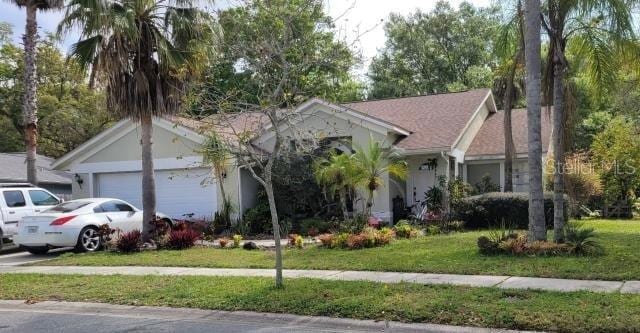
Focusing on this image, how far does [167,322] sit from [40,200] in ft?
38.4

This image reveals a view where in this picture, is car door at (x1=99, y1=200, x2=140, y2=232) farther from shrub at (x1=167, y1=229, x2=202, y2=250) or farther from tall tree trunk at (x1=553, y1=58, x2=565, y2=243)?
tall tree trunk at (x1=553, y1=58, x2=565, y2=243)

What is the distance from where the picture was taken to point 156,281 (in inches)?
407

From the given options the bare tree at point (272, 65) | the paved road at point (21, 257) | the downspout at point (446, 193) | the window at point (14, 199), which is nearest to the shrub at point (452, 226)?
the downspout at point (446, 193)

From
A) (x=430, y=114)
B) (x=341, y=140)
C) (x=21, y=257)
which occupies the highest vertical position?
(x=430, y=114)

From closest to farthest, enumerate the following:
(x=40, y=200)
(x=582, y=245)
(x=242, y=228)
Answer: (x=582, y=245) → (x=40, y=200) → (x=242, y=228)

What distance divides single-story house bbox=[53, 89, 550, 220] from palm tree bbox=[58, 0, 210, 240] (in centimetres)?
265

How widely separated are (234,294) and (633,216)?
17344mm

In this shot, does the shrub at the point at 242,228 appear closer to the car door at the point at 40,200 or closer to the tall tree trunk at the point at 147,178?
the tall tree trunk at the point at 147,178

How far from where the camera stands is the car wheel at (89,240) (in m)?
15.2

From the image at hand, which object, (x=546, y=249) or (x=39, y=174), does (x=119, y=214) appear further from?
(x=39, y=174)

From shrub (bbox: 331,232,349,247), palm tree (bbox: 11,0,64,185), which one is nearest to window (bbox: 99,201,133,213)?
palm tree (bbox: 11,0,64,185)

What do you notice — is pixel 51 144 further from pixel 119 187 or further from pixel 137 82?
pixel 137 82

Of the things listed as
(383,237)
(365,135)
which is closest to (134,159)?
(365,135)

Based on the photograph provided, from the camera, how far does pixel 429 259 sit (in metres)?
11.2
